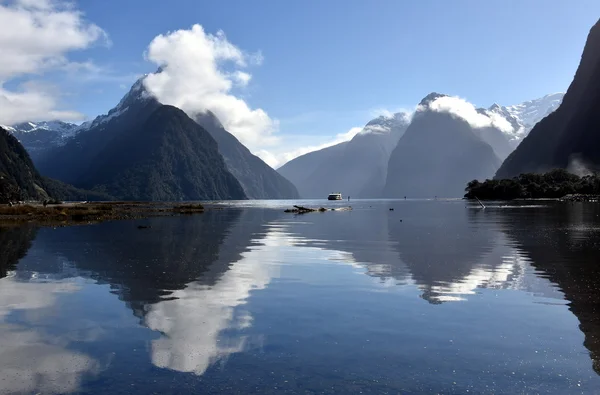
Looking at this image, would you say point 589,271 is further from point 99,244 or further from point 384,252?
point 99,244

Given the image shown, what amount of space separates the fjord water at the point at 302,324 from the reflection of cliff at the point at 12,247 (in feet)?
2.48

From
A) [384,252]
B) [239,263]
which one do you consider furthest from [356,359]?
[384,252]

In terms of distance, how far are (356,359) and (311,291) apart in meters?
11.5

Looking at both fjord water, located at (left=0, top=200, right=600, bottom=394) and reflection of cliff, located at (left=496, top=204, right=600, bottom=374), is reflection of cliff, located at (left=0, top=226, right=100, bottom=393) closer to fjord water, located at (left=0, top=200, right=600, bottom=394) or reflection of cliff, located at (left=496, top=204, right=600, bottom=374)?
fjord water, located at (left=0, top=200, right=600, bottom=394)

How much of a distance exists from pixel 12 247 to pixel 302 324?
4100 cm

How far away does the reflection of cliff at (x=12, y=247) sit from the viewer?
36719 millimetres

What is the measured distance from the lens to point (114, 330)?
18.7 meters

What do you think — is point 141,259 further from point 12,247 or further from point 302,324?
point 302,324

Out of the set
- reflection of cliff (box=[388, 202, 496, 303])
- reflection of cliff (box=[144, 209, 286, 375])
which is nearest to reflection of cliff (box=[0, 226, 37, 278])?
reflection of cliff (box=[144, 209, 286, 375])

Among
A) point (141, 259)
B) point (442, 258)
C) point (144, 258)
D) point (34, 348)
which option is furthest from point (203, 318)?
point (442, 258)

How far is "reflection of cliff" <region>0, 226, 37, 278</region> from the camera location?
1446 inches

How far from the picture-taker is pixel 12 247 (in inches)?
1905

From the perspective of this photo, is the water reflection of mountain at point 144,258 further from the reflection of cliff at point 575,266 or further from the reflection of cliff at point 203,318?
the reflection of cliff at point 575,266

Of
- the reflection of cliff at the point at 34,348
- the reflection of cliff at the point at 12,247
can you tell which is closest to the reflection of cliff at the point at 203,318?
the reflection of cliff at the point at 34,348
